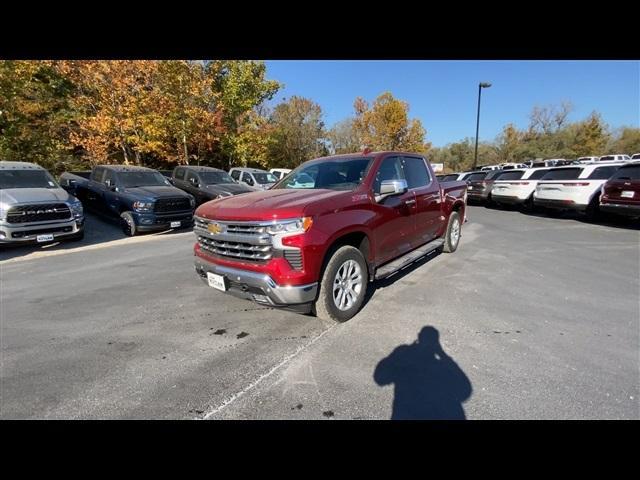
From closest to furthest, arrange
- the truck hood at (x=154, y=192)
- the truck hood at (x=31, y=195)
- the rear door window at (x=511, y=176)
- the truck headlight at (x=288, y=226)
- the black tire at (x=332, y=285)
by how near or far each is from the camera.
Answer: the truck headlight at (x=288, y=226) < the black tire at (x=332, y=285) < the truck hood at (x=31, y=195) < the truck hood at (x=154, y=192) < the rear door window at (x=511, y=176)

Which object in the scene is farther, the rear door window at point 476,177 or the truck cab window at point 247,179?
the rear door window at point 476,177

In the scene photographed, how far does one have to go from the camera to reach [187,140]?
2050cm

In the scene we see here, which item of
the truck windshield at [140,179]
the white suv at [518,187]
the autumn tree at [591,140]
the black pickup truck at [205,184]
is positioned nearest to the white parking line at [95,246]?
the truck windshield at [140,179]

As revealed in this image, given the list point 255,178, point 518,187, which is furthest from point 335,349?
point 255,178

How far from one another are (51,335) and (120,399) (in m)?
1.79

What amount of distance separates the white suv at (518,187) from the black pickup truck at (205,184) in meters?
10.7

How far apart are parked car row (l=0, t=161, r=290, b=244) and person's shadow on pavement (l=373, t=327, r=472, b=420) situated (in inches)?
256

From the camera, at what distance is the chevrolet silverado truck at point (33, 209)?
675 centimetres

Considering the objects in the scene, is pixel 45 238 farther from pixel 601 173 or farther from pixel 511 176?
pixel 511 176

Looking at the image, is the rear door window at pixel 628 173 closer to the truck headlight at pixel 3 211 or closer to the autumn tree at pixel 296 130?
the truck headlight at pixel 3 211

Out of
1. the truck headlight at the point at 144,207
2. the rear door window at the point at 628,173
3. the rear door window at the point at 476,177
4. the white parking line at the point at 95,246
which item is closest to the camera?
the white parking line at the point at 95,246

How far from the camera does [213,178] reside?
1247 cm
